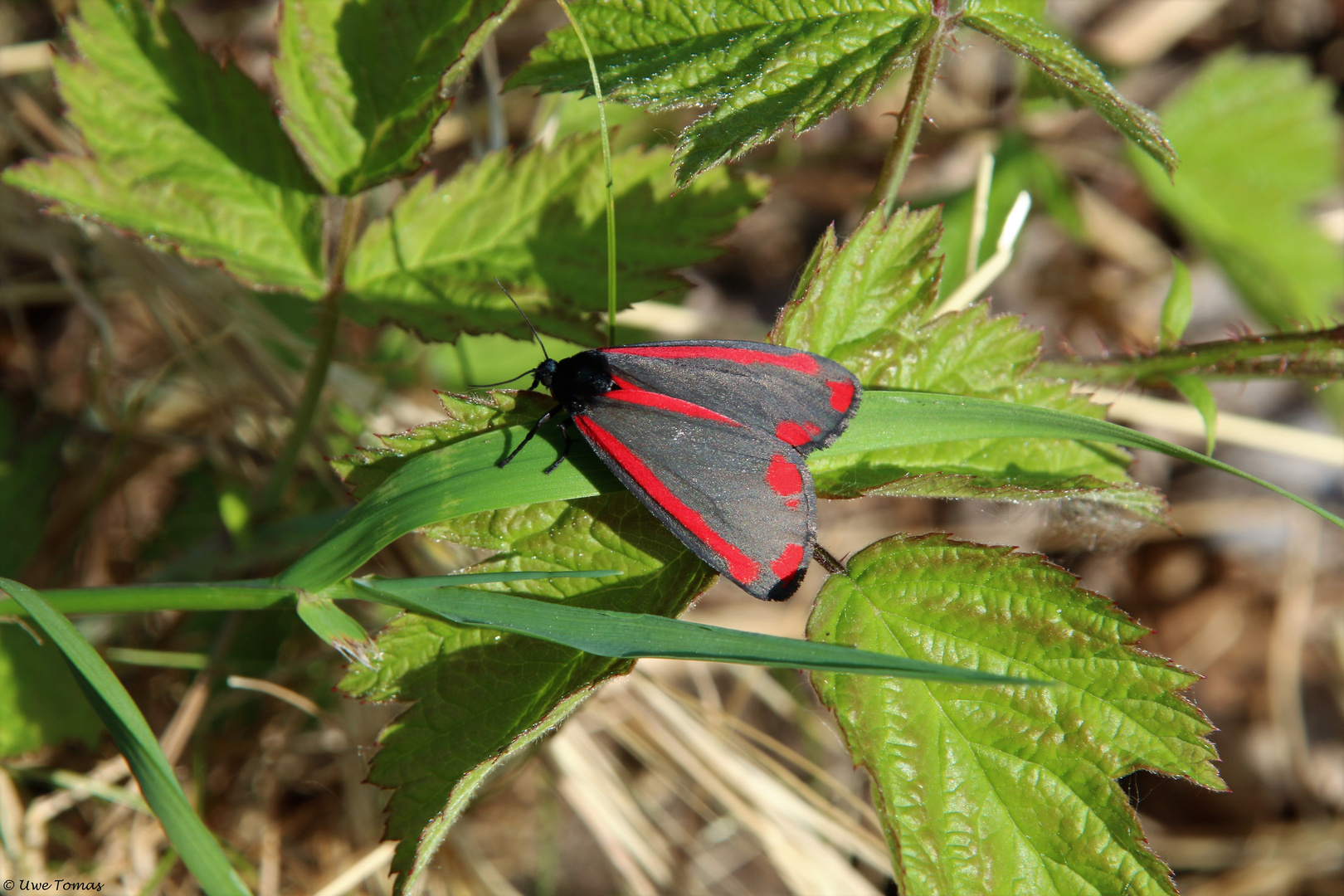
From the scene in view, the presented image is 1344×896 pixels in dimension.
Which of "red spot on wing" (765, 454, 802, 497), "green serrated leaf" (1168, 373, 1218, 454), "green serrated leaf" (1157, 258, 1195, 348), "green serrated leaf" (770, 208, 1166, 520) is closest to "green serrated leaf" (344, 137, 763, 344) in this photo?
"green serrated leaf" (770, 208, 1166, 520)

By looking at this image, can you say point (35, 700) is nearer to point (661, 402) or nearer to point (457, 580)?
point (457, 580)

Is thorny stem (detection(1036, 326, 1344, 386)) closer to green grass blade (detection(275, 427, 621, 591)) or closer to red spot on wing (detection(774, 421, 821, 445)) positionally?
red spot on wing (detection(774, 421, 821, 445))

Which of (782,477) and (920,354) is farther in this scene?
(920,354)

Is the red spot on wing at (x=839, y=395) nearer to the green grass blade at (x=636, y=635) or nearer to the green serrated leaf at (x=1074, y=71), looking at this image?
the green grass blade at (x=636, y=635)

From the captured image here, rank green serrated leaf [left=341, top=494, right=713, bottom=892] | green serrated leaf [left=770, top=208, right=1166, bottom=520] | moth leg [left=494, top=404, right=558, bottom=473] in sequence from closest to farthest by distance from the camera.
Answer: green serrated leaf [left=341, top=494, right=713, bottom=892] < moth leg [left=494, top=404, right=558, bottom=473] < green serrated leaf [left=770, top=208, right=1166, bottom=520]

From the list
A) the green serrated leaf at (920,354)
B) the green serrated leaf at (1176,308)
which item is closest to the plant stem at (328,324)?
the green serrated leaf at (920,354)
